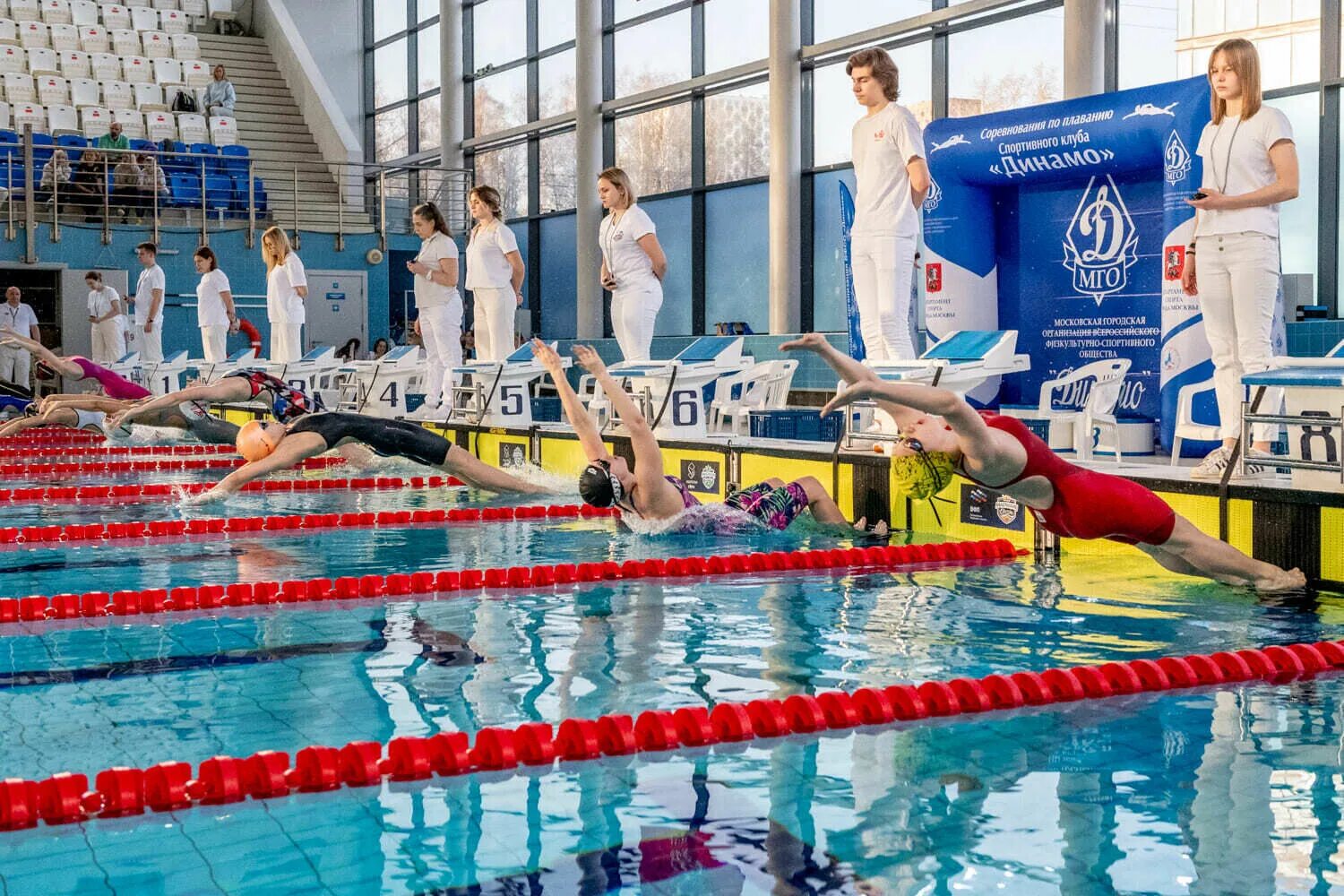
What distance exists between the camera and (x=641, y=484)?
5914 mm

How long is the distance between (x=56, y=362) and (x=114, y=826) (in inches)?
287

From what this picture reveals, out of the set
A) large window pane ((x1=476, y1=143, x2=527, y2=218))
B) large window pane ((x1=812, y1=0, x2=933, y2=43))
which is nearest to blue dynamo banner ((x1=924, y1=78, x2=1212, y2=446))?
large window pane ((x1=812, y1=0, x2=933, y2=43))

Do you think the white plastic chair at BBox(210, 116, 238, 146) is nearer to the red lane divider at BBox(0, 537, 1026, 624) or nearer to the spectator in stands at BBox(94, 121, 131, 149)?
the spectator in stands at BBox(94, 121, 131, 149)

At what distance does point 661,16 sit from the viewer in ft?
53.9

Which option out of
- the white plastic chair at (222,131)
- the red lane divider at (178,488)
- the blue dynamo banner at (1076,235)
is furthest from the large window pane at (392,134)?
the blue dynamo banner at (1076,235)

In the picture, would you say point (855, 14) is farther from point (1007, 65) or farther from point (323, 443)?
point (323, 443)

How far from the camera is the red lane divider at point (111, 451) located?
35.4 ft

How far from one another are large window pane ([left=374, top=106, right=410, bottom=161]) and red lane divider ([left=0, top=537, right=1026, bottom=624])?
59.1ft

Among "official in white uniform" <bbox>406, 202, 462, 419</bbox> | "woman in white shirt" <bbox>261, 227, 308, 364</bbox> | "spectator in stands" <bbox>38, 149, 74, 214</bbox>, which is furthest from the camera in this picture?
"spectator in stands" <bbox>38, 149, 74, 214</bbox>

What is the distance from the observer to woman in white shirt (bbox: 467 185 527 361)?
9.62m

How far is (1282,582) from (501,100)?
16.5 metres

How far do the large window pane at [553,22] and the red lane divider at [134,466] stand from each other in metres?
9.47

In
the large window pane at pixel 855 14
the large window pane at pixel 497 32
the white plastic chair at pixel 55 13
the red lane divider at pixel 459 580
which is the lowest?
the red lane divider at pixel 459 580

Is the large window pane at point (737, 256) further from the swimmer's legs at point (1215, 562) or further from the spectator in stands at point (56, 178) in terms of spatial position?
the swimmer's legs at point (1215, 562)
